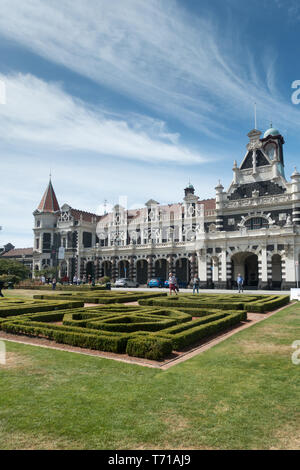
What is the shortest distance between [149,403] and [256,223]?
152 feet

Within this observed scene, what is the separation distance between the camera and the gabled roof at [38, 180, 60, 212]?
7369 centimetres

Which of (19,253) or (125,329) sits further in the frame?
(19,253)

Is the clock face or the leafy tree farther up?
the clock face

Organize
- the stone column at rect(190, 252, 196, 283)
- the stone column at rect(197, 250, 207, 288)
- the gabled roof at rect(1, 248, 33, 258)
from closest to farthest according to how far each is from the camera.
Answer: the stone column at rect(197, 250, 207, 288), the stone column at rect(190, 252, 196, 283), the gabled roof at rect(1, 248, 33, 258)

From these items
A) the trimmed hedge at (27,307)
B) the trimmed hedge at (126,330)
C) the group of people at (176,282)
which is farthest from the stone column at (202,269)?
the trimmed hedge at (126,330)

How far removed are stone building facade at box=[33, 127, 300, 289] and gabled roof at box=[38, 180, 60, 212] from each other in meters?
0.21

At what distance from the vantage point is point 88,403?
6500 millimetres

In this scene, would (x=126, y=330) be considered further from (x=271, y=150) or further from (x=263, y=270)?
(x=271, y=150)

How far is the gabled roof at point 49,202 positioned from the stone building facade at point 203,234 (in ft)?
0.70

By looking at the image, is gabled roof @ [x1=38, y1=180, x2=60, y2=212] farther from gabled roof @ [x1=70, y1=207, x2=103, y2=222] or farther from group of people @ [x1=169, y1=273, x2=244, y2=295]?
group of people @ [x1=169, y1=273, x2=244, y2=295]

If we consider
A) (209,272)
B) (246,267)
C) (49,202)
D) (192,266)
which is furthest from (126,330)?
(49,202)

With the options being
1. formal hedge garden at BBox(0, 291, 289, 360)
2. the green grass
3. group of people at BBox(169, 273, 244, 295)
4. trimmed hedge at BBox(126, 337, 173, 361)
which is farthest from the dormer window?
trimmed hedge at BBox(126, 337, 173, 361)

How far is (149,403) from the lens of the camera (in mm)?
6566
